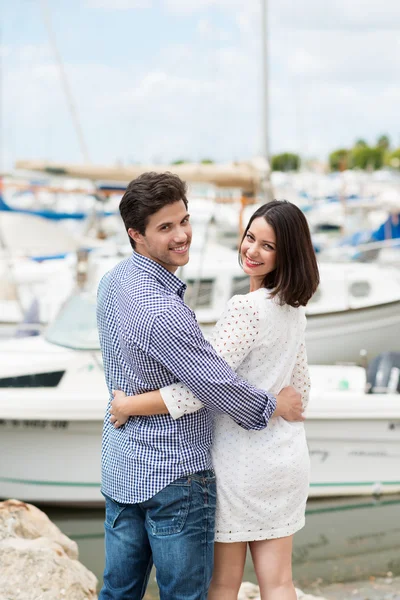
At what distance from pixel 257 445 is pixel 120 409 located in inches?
17.6

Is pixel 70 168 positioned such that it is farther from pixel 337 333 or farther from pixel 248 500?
pixel 248 500

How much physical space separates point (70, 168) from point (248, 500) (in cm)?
824

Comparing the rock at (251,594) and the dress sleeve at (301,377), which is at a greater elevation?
the dress sleeve at (301,377)

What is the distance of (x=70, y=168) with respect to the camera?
10.3 meters

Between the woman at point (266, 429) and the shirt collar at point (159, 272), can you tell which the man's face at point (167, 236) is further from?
the woman at point (266, 429)

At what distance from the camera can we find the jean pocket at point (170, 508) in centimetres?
238

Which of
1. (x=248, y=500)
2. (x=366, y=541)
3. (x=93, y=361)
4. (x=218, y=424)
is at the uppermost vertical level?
(x=218, y=424)

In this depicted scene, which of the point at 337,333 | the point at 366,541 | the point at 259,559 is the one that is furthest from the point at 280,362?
the point at 337,333

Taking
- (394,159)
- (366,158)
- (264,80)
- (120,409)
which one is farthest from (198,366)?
(394,159)

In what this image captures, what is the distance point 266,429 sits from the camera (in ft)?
8.43

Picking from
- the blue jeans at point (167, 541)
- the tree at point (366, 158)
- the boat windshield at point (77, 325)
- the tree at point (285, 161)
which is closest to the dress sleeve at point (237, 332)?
the blue jeans at point (167, 541)

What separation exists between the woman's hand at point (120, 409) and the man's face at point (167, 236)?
0.40 meters

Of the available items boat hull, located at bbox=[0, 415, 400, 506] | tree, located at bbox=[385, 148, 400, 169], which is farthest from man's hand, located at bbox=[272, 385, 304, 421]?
tree, located at bbox=[385, 148, 400, 169]

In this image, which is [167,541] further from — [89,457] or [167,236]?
[89,457]
